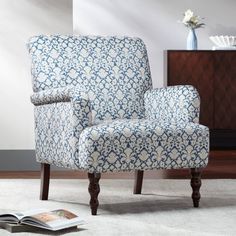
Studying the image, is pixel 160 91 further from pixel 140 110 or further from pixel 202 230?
pixel 202 230

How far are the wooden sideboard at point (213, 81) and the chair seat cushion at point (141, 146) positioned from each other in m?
3.08

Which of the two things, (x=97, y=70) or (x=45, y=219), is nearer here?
(x=45, y=219)

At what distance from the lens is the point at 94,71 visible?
138 inches

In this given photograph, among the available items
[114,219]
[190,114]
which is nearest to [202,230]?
[114,219]

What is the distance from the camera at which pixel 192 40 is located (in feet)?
20.3

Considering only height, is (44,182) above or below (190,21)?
below

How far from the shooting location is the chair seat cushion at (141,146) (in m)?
2.85

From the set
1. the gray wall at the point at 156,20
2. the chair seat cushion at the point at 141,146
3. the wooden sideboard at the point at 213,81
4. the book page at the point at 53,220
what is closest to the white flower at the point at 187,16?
the wooden sideboard at the point at 213,81

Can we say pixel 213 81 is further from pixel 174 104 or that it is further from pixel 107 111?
pixel 174 104

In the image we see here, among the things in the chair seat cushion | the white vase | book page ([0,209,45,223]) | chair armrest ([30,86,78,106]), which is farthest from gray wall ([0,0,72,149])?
book page ([0,209,45,223])

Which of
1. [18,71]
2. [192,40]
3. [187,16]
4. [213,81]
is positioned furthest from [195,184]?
[187,16]

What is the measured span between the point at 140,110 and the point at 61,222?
1.19 m

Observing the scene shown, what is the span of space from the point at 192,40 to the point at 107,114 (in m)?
2.91

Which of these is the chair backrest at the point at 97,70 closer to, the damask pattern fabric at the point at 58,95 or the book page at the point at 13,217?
the damask pattern fabric at the point at 58,95
